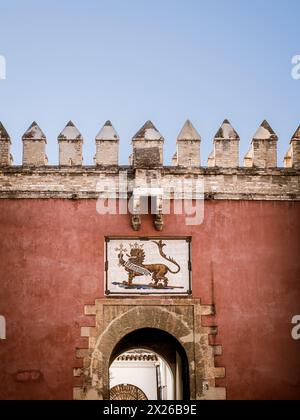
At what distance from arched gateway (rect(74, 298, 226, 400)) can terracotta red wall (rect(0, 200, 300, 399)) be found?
171 millimetres

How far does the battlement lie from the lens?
12.8 meters

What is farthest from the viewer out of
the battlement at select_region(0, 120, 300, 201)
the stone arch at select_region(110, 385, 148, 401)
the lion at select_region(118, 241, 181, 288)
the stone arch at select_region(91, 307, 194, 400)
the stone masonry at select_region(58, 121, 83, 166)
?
the stone arch at select_region(110, 385, 148, 401)

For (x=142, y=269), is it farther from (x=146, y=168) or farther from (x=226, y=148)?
(x=226, y=148)

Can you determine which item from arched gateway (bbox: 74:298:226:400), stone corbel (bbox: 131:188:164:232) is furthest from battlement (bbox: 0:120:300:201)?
arched gateway (bbox: 74:298:226:400)

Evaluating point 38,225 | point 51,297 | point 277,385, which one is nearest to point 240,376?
point 277,385

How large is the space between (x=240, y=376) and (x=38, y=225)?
13.3ft

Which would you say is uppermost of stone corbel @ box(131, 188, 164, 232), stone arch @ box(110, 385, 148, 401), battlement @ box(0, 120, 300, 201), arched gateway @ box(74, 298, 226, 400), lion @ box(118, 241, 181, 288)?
battlement @ box(0, 120, 300, 201)

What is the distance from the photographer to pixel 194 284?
1256 centimetres

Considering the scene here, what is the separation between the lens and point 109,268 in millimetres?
12562

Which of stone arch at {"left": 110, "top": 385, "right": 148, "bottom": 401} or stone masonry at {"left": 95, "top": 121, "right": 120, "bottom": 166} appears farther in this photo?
stone arch at {"left": 110, "top": 385, "right": 148, "bottom": 401}

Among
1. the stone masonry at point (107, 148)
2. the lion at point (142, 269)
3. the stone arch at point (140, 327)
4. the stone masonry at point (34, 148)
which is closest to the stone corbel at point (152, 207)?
the lion at point (142, 269)

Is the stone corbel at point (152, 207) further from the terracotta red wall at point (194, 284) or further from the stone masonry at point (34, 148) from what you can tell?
the stone masonry at point (34, 148)

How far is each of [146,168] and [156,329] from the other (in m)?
2.61

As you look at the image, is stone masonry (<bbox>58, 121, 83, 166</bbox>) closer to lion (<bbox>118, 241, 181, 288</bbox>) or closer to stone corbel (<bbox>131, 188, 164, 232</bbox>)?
stone corbel (<bbox>131, 188, 164, 232</bbox>)
